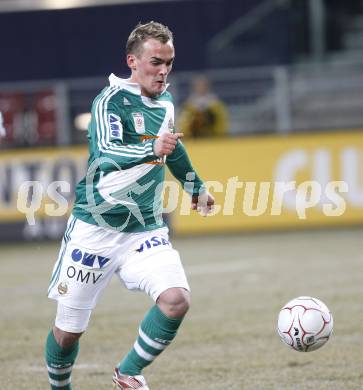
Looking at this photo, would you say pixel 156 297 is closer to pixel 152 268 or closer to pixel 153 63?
pixel 152 268

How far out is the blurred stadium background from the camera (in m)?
9.59

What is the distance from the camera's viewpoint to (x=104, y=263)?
605cm

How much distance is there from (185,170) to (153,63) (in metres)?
0.81

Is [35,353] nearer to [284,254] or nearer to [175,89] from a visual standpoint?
[284,254]

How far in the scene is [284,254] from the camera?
44.9 feet

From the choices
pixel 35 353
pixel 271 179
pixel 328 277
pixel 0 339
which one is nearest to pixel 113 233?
pixel 35 353

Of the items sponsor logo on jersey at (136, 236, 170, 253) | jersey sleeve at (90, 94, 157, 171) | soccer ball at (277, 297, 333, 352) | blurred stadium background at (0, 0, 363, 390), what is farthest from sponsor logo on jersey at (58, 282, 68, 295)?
blurred stadium background at (0, 0, 363, 390)

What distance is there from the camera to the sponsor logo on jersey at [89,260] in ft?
19.7

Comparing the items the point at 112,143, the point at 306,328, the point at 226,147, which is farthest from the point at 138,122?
the point at 226,147

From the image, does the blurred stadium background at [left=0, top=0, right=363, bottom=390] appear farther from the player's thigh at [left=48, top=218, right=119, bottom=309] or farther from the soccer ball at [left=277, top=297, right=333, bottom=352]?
the player's thigh at [left=48, top=218, right=119, bottom=309]

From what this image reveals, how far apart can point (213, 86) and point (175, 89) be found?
29.9 inches

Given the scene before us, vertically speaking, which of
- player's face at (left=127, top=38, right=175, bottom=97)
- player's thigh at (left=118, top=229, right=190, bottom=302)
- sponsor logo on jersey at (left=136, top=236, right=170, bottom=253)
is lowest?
player's thigh at (left=118, top=229, right=190, bottom=302)

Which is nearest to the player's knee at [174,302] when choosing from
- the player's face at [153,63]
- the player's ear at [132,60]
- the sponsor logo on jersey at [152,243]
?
the sponsor logo on jersey at [152,243]

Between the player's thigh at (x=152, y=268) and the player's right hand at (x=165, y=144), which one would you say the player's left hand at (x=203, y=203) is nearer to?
the player's thigh at (x=152, y=268)
